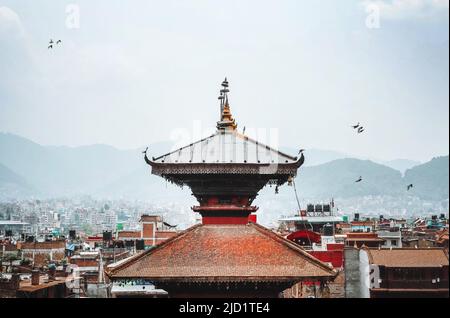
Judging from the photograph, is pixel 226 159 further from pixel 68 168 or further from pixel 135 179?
pixel 135 179

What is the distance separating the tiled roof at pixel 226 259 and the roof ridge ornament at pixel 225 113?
4.67 feet

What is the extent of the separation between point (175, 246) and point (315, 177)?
107 metres

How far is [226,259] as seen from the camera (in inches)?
281

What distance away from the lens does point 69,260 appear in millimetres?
35969

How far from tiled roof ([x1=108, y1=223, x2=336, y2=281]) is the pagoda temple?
1 cm

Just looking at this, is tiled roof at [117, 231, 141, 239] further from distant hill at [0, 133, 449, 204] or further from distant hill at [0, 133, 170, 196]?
distant hill at [0, 133, 170, 196]

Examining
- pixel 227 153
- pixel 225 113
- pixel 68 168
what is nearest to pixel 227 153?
pixel 227 153

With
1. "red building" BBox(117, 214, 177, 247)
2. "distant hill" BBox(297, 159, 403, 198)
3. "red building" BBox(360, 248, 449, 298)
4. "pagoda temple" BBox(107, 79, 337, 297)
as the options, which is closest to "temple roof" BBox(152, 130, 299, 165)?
"pagoda temple" BBox(107, 79, 337, 297)

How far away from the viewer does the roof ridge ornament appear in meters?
7.92

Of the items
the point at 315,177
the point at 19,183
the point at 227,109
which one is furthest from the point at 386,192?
the point at 227,109

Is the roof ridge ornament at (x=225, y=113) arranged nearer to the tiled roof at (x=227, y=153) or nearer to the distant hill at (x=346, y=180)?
the tiled roof at (x=227, y=153)

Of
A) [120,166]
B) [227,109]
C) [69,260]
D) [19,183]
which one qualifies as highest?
[120,166]
